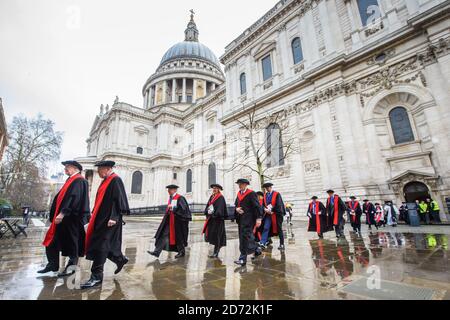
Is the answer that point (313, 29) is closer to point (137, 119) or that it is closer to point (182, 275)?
point (182, 275)

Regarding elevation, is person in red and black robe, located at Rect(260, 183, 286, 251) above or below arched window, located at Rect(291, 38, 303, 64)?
below

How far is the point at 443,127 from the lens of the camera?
38.1 ft

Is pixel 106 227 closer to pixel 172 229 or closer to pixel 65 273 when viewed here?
pixel 65 273

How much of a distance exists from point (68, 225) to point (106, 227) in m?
0.90

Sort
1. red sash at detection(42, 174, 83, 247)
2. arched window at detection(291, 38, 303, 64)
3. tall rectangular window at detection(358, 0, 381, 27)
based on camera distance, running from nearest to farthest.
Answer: red sash at detection(42, 174, 83, 247), tall rectangular window at detection(358, 0, 381, 27), arched window at detection(291, 38, 303, 64)

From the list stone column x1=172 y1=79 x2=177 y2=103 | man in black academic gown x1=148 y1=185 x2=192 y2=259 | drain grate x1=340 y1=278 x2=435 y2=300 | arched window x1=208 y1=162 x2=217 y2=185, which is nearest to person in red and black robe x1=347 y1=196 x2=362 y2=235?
drain grate x1=340 y1=278 x2=435 y2=300

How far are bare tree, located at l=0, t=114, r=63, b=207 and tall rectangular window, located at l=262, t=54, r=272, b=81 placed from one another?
83.1ft

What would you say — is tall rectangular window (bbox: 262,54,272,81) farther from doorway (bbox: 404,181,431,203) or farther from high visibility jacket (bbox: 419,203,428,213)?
high visibility jacket (bbox: 419,203,428,213)

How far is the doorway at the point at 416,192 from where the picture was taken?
12180 mm

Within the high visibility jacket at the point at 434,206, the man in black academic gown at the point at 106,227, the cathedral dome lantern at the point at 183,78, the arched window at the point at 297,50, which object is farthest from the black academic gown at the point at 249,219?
the cathedral dome lantern at the point at 183,78

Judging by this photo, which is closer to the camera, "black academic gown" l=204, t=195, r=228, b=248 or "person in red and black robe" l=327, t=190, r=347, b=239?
"black academic gown" l=204, t=195, r=228, b=248

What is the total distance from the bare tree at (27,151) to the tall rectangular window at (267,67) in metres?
25.3

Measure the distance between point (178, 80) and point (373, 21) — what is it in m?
38.7

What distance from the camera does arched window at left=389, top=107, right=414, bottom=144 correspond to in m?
13.4
